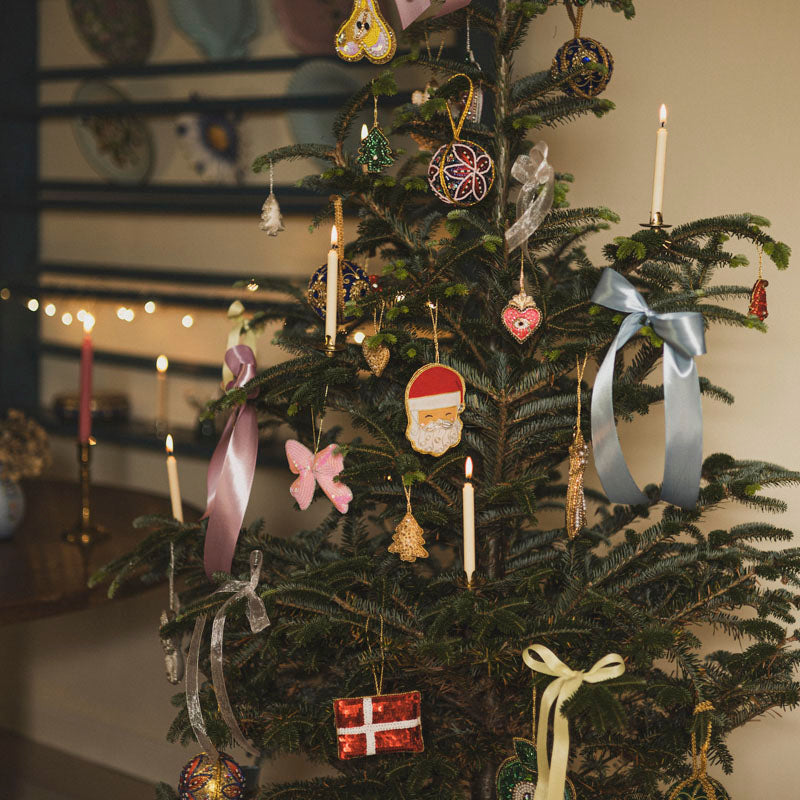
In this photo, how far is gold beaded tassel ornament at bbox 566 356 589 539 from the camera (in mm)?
1151

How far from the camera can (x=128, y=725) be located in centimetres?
246

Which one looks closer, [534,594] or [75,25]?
[534,594]

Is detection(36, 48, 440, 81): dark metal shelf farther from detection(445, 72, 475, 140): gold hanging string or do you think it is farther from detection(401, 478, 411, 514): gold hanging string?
detection(401, 478, 411, 514): gold hanging string

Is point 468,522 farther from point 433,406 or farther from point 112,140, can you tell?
point 112,140

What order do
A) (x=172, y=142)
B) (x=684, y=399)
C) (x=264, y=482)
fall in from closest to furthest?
1. (x=684, y=399)
2. (x=264, y=482)
3. (x=172, y=142)

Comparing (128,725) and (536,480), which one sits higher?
(536,480)

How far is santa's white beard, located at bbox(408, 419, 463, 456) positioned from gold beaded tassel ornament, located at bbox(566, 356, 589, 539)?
15 cm

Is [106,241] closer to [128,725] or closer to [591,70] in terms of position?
[128,725]

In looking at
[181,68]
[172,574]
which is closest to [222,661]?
[172,574]

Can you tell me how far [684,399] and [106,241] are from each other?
1.89 m

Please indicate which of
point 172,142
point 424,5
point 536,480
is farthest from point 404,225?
point 172,142

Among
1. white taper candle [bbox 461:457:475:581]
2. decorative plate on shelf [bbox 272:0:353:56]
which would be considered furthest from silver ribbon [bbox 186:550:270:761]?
decorative plate on shelf [bbox 272:0:353:56]

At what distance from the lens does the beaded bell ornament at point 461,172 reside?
115 centimetres

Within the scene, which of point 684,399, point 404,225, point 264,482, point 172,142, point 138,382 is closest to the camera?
point 684,399
